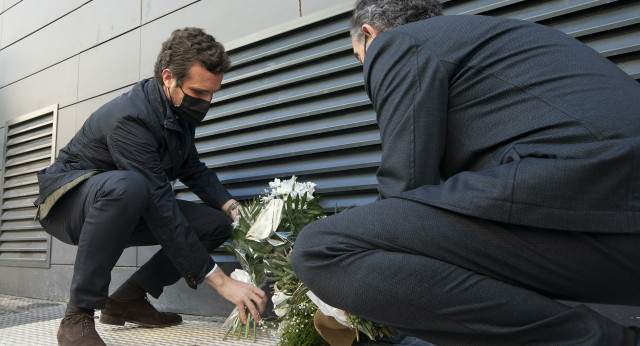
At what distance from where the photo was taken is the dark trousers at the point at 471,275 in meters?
1.18

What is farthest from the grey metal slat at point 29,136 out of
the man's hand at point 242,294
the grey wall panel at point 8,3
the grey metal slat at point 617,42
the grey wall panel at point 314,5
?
the grey metal slat at point 617,42

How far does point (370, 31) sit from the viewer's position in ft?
5.31

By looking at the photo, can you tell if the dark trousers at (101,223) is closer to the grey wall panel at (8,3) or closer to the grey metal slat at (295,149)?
the grey metal slat at (295,149)

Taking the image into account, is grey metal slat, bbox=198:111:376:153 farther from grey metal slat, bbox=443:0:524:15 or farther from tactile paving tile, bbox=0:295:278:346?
tactile paving tile, bbox=0:295:278:346

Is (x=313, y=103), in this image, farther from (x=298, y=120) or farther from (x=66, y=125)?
(x=66, y=125)

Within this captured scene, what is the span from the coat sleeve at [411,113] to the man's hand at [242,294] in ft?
2.95

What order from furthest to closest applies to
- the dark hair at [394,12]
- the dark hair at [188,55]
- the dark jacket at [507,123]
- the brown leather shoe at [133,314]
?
1. the brown leather shoe at [133,314]
2. the dark hair at [188,55]
3. the dark hair at [394,12]
4. the dark jacket at [507,123]

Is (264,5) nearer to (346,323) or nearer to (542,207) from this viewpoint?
(346,323)

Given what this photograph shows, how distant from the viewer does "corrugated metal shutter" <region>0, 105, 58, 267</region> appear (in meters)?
4.78

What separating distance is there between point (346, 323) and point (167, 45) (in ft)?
5.37

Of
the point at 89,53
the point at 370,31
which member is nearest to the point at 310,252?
the point at 370,31

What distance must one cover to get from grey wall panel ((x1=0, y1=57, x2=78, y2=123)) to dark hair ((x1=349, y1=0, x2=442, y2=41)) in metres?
3.84

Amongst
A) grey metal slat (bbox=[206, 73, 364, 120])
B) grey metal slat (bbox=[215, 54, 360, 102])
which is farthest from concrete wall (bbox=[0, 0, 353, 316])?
grey metal slat (bbox=[206, 73, 364, 120])

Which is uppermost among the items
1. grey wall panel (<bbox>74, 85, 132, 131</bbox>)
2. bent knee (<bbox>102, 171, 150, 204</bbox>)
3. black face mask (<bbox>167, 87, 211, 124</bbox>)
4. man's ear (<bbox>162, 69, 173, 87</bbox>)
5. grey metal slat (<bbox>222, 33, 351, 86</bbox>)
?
grey metal slat (<bbox>222, 33, 351, 86</bbox>)
